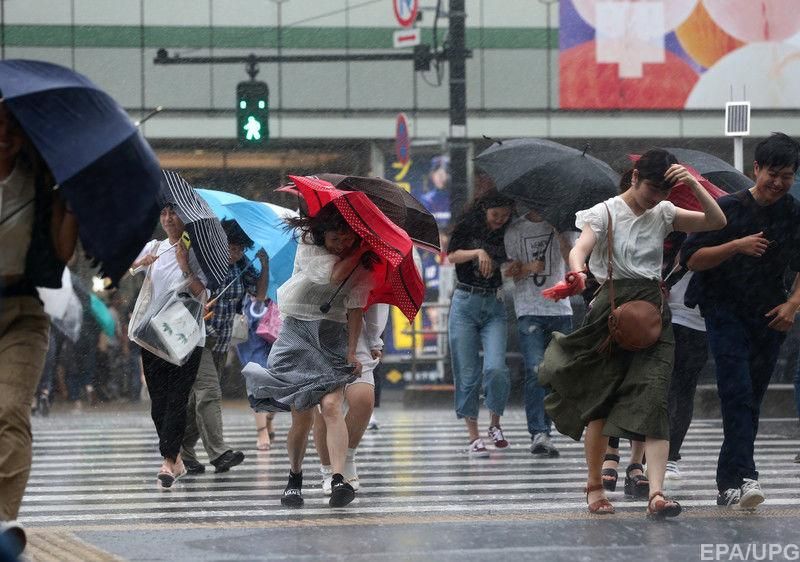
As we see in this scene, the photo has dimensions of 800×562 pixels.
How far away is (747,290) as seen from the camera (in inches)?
330

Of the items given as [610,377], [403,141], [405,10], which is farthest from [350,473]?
[405,10]

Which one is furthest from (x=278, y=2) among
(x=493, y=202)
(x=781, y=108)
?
A: (x=493, y=202)

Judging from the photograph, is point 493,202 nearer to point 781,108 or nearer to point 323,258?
point 323,258

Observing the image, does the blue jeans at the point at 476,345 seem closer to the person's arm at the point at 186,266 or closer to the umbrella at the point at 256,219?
the umbrella at the point at 256,219

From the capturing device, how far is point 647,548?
673 cm

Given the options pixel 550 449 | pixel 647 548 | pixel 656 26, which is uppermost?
pixel 656 26

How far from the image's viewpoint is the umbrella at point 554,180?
1087cm

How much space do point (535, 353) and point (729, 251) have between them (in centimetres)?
388

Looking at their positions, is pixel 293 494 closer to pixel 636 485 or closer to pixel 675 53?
pixel 636 485

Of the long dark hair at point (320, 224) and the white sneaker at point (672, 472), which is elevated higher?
the long dark hair at point (320, 224)

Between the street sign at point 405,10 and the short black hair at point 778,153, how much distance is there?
16.8m

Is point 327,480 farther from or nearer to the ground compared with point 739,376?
nearer to the ground

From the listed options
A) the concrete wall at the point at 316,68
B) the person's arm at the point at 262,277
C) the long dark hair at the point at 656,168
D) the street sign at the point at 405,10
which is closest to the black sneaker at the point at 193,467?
the person's arm at the point at 262,277

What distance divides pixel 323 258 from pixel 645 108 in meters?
18.9
